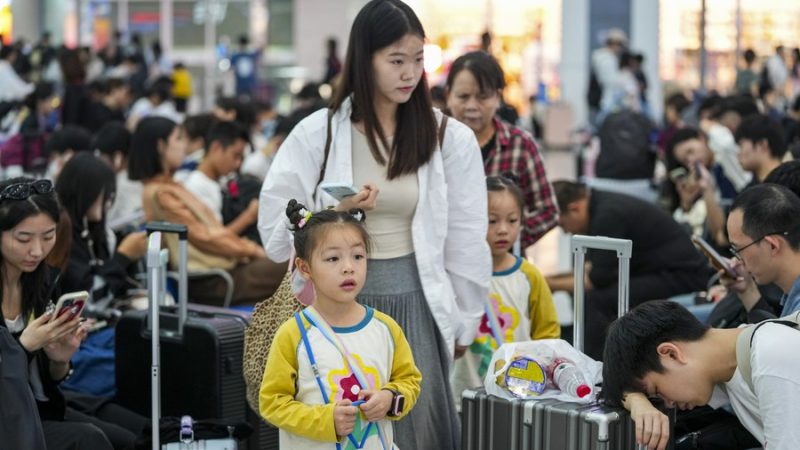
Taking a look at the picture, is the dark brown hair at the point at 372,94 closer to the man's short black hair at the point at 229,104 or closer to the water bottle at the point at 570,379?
the water bottle at the point at 570,379

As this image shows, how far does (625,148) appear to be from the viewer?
11.7 m

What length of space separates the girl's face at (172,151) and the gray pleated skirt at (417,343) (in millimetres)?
3065

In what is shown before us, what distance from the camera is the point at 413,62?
4.07m

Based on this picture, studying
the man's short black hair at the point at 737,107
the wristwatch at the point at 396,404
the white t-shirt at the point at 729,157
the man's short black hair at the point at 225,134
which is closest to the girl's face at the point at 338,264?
the wristwatch at the point at 396,404

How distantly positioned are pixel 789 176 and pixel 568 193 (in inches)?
62.9

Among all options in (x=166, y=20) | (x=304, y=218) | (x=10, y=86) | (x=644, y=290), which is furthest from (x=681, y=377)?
(x=166, y=20)

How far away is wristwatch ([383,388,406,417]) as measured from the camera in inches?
145

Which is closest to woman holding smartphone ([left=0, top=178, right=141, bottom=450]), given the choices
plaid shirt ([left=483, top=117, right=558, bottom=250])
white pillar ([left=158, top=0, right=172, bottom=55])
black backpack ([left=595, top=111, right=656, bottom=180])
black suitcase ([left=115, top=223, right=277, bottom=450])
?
black suitcase ([left=115, top=223, right=277, bottom=450])

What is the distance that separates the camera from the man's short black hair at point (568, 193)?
6.31 m

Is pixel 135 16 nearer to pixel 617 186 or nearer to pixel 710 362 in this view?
pixel 617 186

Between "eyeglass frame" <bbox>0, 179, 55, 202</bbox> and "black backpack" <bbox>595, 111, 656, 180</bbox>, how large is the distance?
26.0 ft

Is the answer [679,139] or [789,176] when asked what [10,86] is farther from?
[789,176]

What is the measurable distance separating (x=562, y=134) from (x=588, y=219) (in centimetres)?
1805

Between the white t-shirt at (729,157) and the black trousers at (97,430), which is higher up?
the white t-shirt at (729,157)
